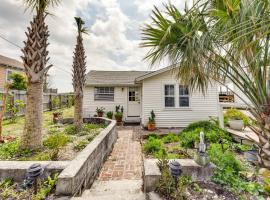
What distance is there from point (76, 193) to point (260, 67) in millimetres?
3647

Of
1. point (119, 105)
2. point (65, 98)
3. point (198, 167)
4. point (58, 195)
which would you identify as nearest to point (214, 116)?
point (119, 105)

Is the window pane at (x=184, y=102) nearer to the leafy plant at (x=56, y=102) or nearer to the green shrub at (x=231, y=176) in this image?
the green shrub at (x=231, y=176)

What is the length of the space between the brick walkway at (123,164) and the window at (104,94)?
22.5 ft

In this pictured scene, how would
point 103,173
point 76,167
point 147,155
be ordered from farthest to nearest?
point 147,155 < point 103,173 < point 76,167

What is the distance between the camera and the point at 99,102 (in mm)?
13141

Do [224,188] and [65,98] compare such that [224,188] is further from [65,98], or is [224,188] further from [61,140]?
[65,98]

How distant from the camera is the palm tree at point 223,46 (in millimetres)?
2523

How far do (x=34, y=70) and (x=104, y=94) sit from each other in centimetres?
876

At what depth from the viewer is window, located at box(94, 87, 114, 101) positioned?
43.3ft

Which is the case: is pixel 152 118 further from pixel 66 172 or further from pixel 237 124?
pixel 66 172

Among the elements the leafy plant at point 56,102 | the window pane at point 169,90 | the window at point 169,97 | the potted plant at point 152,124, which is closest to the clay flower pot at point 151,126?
the potted plant at point 152,124

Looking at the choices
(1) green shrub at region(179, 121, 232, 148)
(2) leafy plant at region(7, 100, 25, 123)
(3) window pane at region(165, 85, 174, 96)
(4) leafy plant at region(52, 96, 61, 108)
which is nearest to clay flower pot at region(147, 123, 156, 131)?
(3) window pane at region(165, 85, 174, 96)

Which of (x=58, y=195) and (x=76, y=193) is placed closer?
(x=58, y=195)

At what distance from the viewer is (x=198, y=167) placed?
10.2 ft
